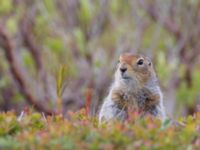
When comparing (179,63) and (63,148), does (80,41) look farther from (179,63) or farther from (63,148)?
(63,148)

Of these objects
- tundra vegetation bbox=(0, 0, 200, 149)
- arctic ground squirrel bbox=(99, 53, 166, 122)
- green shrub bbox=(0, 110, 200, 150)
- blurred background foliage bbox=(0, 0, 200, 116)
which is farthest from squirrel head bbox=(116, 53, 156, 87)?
blurred background foliage bbox=(0, 0, 200, 116)

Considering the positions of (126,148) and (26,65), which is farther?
(26,65)

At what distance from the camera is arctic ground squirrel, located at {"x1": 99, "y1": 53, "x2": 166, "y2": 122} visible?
5613mm

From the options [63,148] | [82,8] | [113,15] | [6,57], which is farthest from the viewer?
[113,15]

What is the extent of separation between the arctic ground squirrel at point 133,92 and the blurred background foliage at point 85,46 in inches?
163

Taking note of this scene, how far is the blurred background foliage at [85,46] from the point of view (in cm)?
1070

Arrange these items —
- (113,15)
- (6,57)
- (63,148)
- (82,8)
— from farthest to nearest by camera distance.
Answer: (113,15)
(82,8)
(6,57)
(63,148)

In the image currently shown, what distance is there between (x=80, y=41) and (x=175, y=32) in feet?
5.54

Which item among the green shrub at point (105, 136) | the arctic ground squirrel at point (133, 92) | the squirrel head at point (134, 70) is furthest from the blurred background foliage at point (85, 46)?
the green shrub at point (105, 136)

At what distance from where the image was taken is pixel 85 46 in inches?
430

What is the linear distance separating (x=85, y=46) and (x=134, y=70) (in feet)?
15.9

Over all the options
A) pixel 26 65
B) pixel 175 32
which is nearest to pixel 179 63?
pixel 175 32

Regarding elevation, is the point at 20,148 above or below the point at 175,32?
above

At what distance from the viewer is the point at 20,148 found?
142 inches
